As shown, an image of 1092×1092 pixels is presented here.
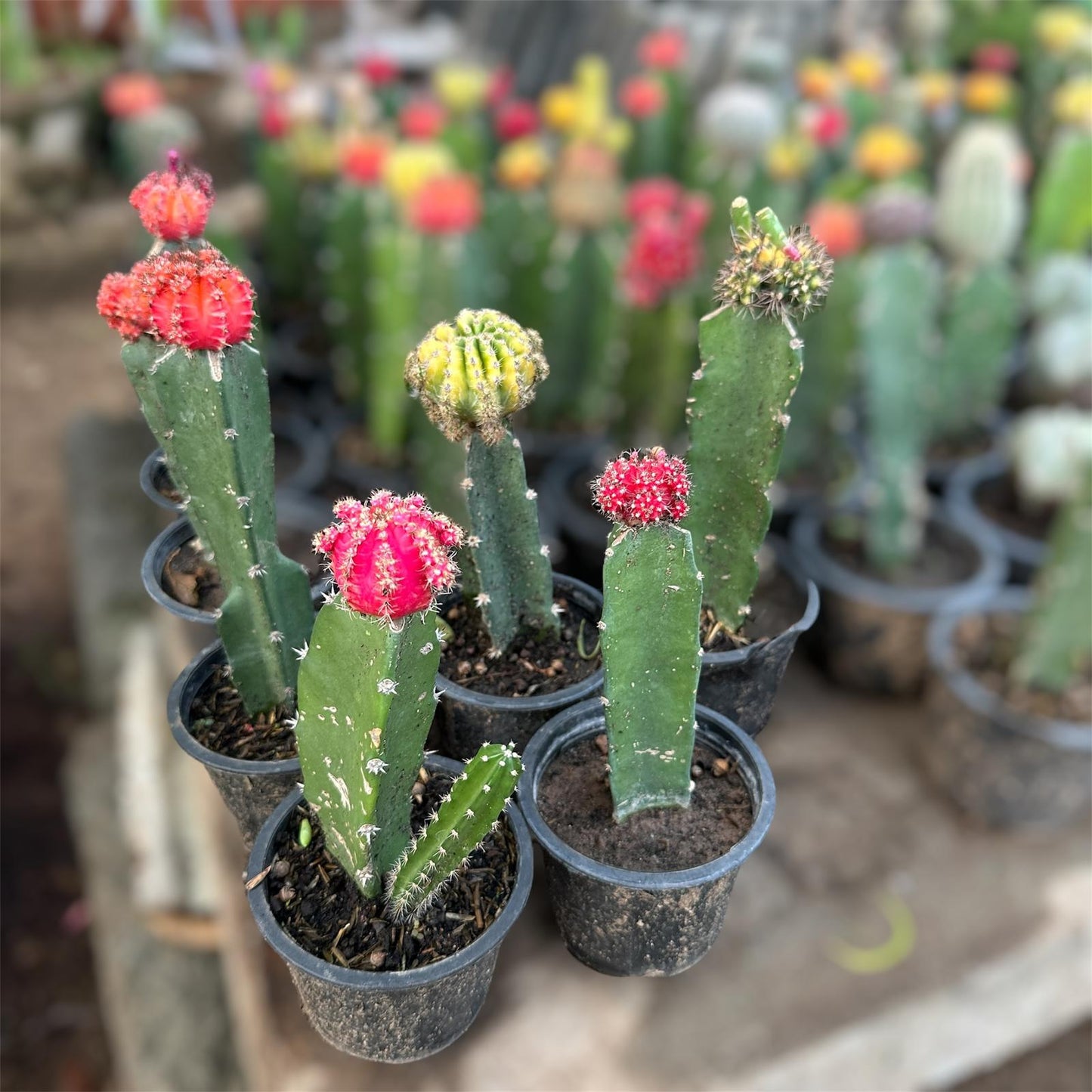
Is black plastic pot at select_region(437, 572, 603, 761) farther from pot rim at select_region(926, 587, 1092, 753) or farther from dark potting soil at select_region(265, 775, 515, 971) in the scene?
pot rim at select_region(926, 587, 1092, 753)

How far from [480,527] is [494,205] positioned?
1.63 metres

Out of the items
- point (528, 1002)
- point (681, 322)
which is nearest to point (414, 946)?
point (528, 1002)

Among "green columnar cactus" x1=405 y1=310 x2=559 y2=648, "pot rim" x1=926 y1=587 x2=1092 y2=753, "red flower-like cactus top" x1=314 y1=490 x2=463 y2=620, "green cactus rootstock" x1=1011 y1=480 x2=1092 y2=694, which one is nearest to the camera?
"red flower-like cactus top" x1=314 y1=490 x2=463 y2=620

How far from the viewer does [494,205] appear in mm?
2250

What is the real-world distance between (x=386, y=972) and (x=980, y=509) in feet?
6.61

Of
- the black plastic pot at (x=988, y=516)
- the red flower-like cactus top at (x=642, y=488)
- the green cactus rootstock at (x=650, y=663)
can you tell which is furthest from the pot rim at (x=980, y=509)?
the red flower-like cactus top at (x=642, y=488)

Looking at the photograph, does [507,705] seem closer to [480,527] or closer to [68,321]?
[480,527]

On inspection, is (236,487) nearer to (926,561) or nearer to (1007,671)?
(1007,671)

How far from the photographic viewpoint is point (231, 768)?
817mm

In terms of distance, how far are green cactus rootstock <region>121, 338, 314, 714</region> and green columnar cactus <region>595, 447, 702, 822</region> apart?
25 cm

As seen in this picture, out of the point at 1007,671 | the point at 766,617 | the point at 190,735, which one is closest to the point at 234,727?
the point at 190,735

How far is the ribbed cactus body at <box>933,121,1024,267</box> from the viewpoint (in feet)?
7.42

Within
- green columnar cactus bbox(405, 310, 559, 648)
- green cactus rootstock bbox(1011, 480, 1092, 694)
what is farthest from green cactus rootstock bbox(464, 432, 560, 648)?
green cactus rootstock bbox(1011, 480, 1092, 694)

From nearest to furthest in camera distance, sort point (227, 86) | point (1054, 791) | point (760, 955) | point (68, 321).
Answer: point (760, 955) → point (1054, 791) → point (68, 321) → point (227, 86)
